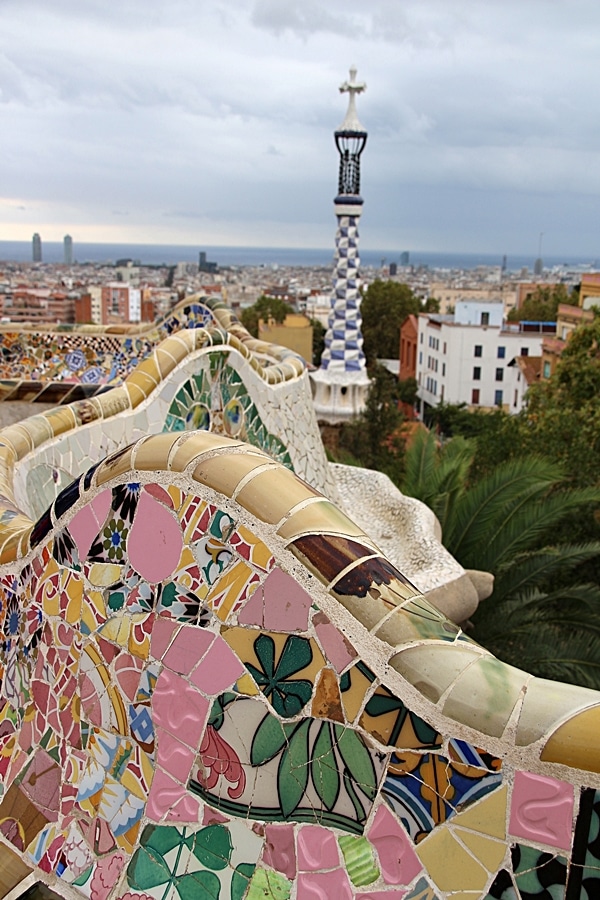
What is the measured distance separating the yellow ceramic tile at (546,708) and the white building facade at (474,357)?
32007mm

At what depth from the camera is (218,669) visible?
5.74 ft

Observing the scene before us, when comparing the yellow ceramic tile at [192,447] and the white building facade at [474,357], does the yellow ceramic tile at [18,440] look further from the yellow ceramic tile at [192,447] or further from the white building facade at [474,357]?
the white building facade at [474,357]

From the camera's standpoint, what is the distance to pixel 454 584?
4820mm

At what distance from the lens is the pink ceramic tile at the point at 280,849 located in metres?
1.66

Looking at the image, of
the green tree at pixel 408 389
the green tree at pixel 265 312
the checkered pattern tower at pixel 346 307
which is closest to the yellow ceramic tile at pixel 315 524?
the checkered pattern tower at pixel 346 307

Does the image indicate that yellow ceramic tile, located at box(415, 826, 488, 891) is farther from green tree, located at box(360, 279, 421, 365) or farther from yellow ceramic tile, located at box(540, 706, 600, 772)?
green tree, located at box(360, 279, 421, 365)

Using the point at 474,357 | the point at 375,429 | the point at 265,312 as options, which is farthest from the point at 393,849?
the point at 265,312

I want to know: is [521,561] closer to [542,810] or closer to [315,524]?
[315,524]

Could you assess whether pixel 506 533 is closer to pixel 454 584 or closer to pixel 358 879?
pixel 454 584

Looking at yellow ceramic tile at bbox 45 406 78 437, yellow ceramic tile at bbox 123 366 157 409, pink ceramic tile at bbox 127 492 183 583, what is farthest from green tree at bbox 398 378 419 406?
pink ceramic tile at bbox 127 492 183 583

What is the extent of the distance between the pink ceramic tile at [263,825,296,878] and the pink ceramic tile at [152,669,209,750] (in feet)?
0.78

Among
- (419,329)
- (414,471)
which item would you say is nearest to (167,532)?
(414,471)

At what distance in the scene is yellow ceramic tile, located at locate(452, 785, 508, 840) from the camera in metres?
1.43

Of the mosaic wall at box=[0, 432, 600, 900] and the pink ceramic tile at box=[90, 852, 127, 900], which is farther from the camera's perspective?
the pink ceramic tile at box=[90, 852, 127, 900]
